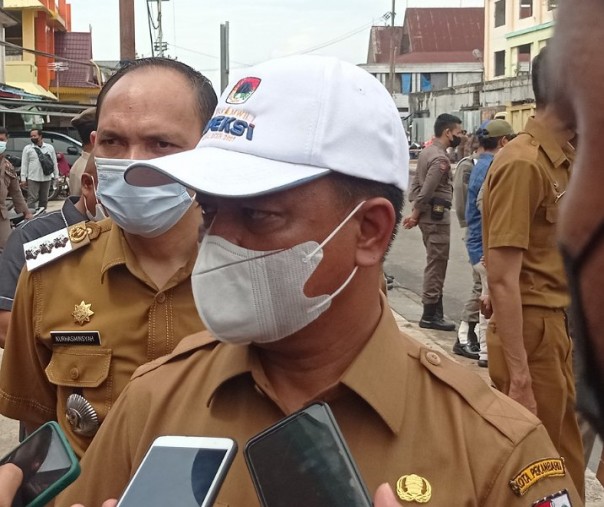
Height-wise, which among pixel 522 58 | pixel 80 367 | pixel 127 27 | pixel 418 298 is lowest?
pixel 418 298

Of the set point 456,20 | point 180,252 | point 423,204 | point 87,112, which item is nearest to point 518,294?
point 180,252

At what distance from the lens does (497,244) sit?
3146 mm

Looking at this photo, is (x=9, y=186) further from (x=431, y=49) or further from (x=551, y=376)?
(x=431, y=49)

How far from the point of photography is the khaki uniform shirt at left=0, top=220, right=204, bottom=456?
7.52 feet

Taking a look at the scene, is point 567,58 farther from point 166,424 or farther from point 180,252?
point 180,252

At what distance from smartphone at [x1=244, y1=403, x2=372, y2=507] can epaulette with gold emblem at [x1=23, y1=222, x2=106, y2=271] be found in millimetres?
1309

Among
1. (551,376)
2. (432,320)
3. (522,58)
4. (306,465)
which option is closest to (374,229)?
(306,465)

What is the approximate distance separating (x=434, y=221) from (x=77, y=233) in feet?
19.0

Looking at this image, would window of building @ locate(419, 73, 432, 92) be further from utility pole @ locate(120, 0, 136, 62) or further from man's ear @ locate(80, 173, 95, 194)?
man's ear @ locate(80, 173, 95, 194)

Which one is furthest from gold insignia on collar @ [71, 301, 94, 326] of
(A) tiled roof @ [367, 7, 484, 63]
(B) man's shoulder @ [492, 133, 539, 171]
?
(A) tiled roof @ [367, 7, 484, 63]

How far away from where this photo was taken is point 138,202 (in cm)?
240

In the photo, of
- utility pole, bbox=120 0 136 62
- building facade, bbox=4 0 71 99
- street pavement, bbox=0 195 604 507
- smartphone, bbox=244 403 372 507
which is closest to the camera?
smartphone, bbox=244 403 372 507

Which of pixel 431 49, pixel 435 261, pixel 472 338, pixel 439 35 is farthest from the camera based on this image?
pixel 439 35

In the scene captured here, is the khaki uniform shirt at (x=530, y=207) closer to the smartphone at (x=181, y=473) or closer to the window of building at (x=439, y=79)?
the smartphone at (x=181, y=473)
